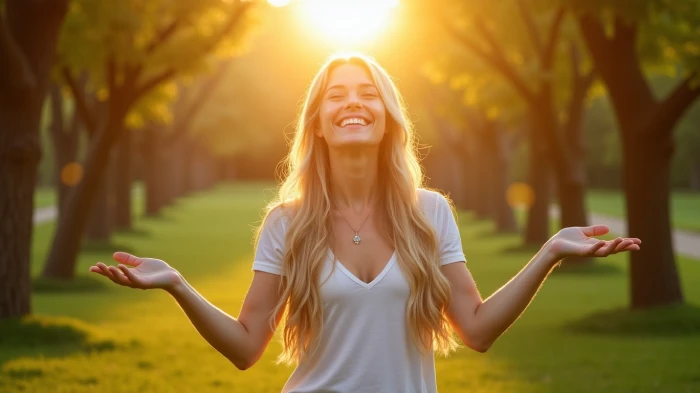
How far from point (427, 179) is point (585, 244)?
1.98 m

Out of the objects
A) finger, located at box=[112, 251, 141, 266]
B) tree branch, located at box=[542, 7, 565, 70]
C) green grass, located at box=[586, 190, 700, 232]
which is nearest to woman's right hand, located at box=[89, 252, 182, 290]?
finger, located at box=[112, 251, 141, 266]

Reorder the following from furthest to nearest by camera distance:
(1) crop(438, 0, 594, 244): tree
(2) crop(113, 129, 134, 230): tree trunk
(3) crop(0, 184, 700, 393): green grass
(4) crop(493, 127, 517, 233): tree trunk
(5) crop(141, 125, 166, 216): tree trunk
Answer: (5) crop(141, 125, 166, 216): tree trunk, (4) crop(493, 127, 517, 233): tree trunk, (2) crop(113, 129, 134, 230): tree trunk, (1) crop(438, 0, 594, 244): tree, (3) crop(0, 184, 700, 393): green grass

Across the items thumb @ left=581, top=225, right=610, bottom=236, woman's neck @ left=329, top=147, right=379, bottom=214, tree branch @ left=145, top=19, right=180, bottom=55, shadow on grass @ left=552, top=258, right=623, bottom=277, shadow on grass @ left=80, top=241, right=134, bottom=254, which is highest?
tree branch @ left=145, top=19, right=180, bottom=55

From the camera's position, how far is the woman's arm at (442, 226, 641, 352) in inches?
140

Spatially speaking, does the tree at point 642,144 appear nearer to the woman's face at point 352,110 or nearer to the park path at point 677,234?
the woman's face at point 352,110

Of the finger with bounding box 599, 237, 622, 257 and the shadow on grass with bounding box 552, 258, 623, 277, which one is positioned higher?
the finger with bounding box 599, 237, 622, 257

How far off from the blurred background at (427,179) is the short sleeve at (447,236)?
0.50 m

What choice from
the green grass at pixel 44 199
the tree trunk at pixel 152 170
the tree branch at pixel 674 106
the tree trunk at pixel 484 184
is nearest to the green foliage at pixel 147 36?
the tree branch at pixel 674 106

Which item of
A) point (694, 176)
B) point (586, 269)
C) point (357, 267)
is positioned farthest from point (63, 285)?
point (694, 176)

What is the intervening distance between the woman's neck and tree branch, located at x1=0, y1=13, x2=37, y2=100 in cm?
739

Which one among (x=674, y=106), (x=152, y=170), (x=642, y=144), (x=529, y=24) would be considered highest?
(x=529, y=24)

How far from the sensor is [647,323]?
40.1 ft

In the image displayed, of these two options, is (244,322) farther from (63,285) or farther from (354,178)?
(63,285)

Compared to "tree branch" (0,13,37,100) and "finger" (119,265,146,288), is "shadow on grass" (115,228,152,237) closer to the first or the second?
"tree branch" (0,13,37,100)
